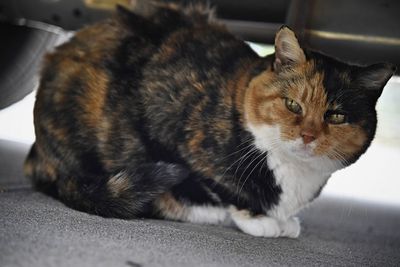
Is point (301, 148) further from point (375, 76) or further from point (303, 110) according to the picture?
point (375, 76)

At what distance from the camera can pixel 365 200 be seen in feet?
7.20

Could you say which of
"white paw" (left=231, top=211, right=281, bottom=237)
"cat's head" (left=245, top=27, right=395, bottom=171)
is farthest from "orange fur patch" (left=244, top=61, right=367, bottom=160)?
"white paw" (left=231, top=211, right=281, bottom=237)

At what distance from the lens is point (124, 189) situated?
141 cm

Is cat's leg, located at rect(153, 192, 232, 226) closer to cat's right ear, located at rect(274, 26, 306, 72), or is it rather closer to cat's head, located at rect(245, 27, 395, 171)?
cat's head, located at rect(245, 27, 395, 171)

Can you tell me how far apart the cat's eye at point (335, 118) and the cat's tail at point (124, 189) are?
422mm

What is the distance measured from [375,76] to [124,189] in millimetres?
722

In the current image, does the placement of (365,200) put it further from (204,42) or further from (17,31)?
(17,31)

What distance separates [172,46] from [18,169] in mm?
876

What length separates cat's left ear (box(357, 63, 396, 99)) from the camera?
1.31 metres

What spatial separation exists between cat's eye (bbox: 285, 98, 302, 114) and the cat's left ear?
17 cm

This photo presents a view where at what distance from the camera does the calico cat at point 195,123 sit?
4.43ft

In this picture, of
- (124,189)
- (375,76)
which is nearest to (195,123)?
(124,189)

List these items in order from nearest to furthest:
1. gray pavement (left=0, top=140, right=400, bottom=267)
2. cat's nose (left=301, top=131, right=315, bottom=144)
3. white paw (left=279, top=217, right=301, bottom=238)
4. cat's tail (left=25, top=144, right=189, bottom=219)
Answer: gray pavement (left=0, top=140, right=400, bottom=267)
cat's nose (left=301, top=131, right=315, bottom=144)
cat's tail (left=25, top=144, right=189, bottom=219)
white paw (left=279, top=217, right=301, bottom=238)

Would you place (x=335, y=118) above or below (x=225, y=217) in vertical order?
above
